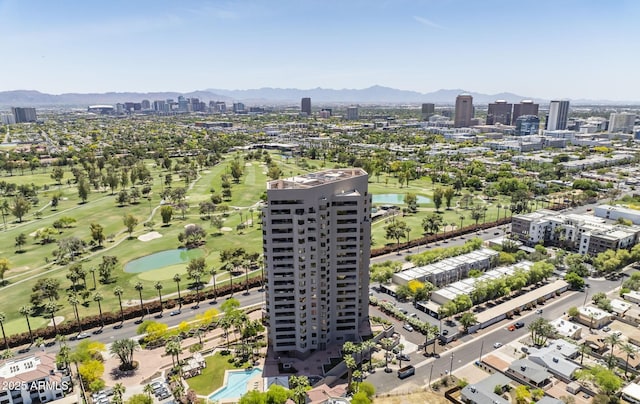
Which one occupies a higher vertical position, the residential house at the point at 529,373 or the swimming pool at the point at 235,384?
the residential house at the point at 529,373

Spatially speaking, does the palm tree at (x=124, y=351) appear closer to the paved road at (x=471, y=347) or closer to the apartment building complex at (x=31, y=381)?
the apartment building complex at (x=31, y=381)

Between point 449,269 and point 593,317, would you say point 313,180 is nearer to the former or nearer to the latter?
point 449,269

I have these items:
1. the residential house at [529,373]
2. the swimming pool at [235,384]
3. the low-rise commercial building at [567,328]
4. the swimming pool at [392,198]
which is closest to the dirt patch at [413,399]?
the residential house at [529,373]

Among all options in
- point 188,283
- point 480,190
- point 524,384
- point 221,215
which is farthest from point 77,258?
point 480,190

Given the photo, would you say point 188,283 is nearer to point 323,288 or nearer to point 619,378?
point 323,288

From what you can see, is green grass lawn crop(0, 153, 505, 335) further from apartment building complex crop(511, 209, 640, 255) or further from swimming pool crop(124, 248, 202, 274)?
apartment building complex crop(511, 209, 640, 255)

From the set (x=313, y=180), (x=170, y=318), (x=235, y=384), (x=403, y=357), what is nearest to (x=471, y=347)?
(x=403, y=357)
